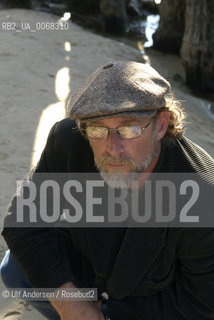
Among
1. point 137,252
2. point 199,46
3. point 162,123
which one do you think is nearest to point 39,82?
point 199,46

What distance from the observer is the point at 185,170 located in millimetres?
1884

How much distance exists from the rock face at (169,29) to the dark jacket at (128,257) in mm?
5977

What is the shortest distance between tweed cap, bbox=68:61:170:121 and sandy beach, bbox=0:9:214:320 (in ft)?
3.71

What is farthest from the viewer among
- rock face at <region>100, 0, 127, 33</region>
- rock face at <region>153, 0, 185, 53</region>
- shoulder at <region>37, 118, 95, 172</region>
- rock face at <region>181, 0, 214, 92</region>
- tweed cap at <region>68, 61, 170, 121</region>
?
rock face at <region>100, 0, 127, 33</region>

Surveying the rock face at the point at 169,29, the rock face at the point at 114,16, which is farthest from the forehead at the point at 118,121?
the rock face at the point at 114,16

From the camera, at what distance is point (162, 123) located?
193 centimetres

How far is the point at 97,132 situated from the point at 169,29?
6367 mm

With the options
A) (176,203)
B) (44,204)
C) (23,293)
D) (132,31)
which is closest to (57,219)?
(44,204)

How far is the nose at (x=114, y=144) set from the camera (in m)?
1.80

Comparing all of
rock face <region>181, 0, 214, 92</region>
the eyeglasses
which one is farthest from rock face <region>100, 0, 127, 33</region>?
the eyeglasses

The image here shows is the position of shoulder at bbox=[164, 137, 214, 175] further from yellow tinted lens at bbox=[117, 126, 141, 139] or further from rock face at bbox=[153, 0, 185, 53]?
rock face at bbox=[153, 0, 185, 53]

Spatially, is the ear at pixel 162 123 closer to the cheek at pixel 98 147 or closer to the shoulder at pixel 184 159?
the shoulder at pixel 184 159

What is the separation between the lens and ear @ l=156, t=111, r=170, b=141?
1.90 metres

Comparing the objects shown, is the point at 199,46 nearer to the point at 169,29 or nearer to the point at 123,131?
the point at 169,29
